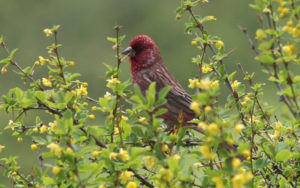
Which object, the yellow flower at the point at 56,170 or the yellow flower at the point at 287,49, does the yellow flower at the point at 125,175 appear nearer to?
the yellow flower at the point at 56,170

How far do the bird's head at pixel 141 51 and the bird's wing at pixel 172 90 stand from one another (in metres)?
0.07

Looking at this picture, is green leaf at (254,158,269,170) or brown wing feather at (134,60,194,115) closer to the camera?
green leaf at (254,158,269,170)

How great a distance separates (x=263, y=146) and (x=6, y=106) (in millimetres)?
1048

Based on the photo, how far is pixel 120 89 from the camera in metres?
2.55

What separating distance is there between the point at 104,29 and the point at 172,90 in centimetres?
2178

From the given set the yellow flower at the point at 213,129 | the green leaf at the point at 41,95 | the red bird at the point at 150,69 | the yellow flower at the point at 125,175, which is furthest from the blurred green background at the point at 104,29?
the yellow flower at the point at 213,129

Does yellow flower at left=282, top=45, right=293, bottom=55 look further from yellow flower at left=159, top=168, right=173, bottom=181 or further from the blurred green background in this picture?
the blurred green background

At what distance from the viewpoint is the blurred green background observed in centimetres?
2259

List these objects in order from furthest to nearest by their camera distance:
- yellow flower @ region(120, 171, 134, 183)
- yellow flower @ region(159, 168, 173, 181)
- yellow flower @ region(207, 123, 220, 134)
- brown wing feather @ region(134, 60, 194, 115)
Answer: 1. brown wing feather @ region(134, 60, 194, 115)
2. yellow flower @ region(120, 171, 134, 183)
3. yellow flower @ region(159, 168, 173, 181)
4. yellow flower @ region(207, 123, 220, 134)

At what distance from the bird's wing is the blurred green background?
52.7 feet

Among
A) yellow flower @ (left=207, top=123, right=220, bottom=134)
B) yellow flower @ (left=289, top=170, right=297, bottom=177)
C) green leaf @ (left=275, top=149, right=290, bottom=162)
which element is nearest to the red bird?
yellow flower @ (left=289, top=170, right=297, bottom=177)

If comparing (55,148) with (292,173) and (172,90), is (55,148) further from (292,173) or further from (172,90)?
(172,90)

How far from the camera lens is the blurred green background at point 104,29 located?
2259cm

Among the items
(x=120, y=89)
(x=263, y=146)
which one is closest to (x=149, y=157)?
(x=120, y=89)
